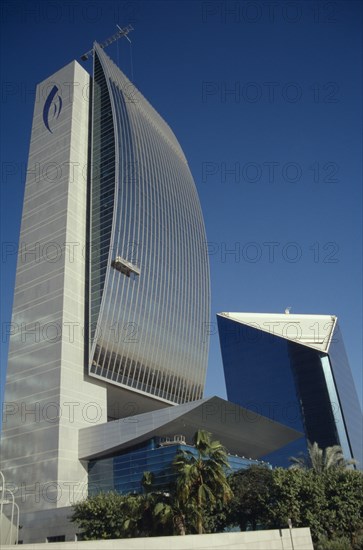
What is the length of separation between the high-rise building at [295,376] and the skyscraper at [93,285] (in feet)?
127

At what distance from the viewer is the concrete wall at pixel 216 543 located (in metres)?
27.8

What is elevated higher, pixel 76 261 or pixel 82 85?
pixel 82 85

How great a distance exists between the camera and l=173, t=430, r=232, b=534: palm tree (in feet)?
127

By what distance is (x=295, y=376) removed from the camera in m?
130

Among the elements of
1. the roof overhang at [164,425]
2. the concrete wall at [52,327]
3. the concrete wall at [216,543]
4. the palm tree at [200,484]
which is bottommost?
the concrete wall at [216,543]

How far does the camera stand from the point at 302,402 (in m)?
126

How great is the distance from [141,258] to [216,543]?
2193 inches

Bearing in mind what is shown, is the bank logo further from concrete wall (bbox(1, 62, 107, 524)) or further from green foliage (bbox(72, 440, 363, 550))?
green foliage (bbox(72, 440, 363, 550))

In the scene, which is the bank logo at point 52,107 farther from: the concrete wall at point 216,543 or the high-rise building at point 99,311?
the concrete wall at point 216,543

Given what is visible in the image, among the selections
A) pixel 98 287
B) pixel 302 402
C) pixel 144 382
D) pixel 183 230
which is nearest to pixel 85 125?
pixel 183 230

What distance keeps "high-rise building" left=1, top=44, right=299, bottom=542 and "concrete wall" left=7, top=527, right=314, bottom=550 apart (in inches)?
875

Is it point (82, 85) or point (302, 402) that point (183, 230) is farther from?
point (302, 402)

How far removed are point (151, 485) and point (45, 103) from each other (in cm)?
7871

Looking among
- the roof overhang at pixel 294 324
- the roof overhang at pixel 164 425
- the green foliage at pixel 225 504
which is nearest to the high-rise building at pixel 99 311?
the roof overhang at pixel 164 425
